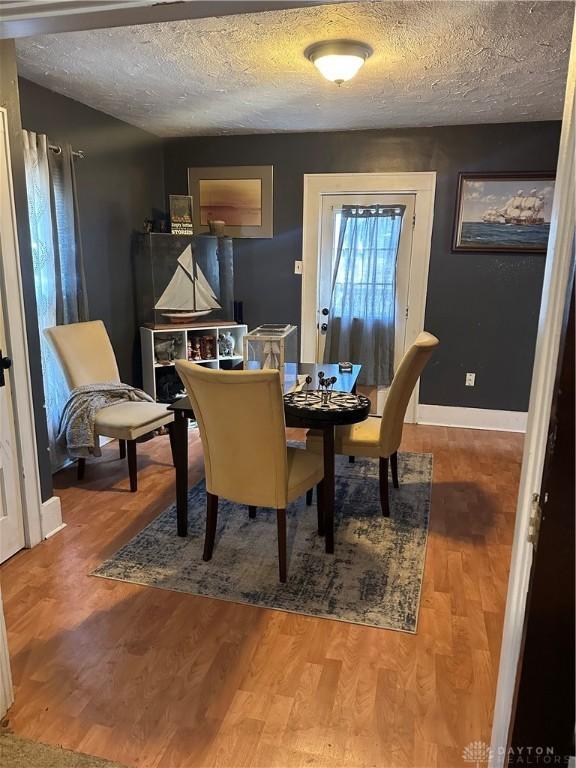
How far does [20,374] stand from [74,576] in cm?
93

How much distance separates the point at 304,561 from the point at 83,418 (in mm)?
1627

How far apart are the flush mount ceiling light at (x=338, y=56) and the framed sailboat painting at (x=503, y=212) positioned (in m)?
1.86

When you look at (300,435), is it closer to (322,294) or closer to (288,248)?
(322,294)

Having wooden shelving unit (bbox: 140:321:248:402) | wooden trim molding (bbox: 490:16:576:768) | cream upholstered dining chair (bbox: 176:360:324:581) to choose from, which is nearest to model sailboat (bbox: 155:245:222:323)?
wooden shelving unit (bbox: 140:321:248:402)

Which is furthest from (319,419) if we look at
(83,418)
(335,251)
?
(335,251)

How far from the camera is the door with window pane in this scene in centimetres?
443

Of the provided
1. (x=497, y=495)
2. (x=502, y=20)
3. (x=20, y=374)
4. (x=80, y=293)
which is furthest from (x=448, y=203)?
(x=20, y=374)

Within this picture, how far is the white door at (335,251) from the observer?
440 cm

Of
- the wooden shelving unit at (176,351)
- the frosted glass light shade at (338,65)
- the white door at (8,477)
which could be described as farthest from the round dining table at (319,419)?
the wooden shelving unit at (176,351)

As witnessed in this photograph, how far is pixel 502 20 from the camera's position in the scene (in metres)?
2.27

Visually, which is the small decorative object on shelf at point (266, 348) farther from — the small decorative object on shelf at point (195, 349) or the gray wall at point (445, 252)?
the gray wall at point (445, 252)

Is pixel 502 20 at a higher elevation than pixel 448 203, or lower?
higher

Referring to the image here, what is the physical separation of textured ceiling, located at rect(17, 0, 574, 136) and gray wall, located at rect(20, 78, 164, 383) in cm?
12

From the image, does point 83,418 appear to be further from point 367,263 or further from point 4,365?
point 367,263
